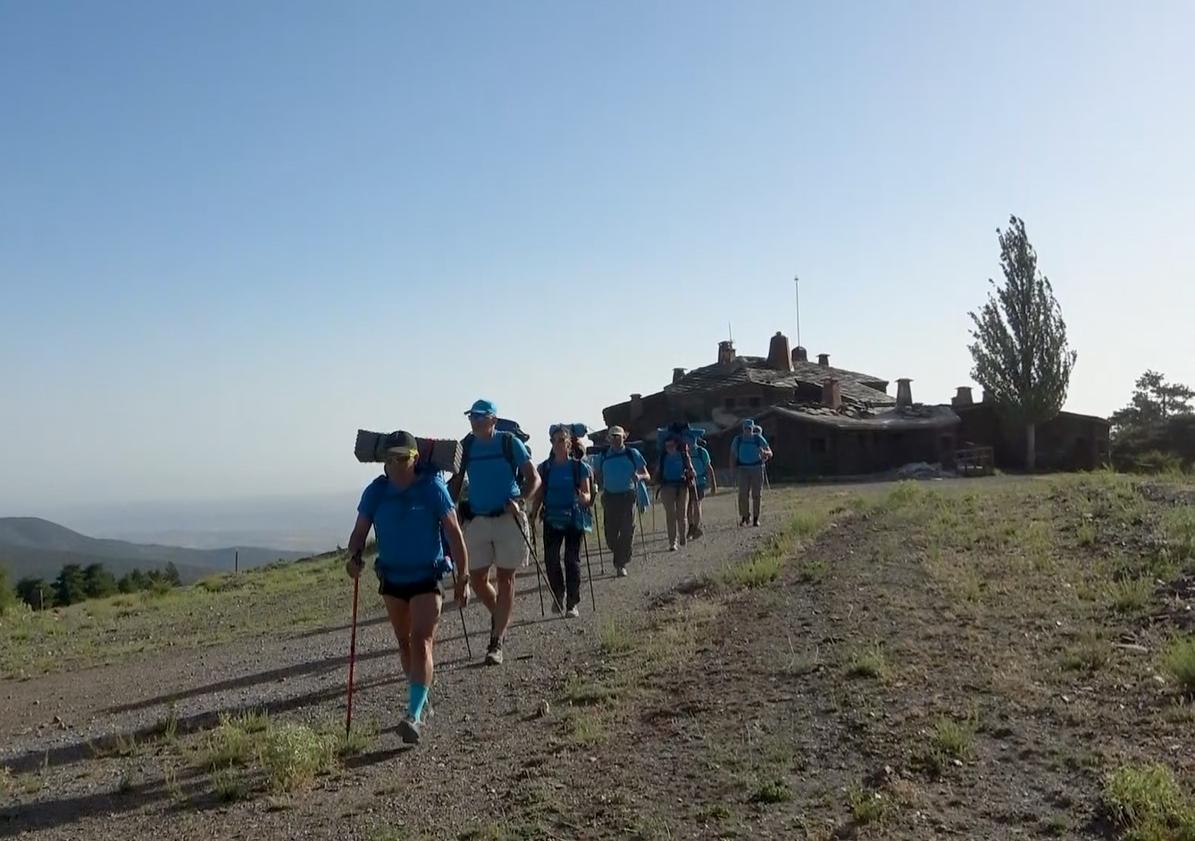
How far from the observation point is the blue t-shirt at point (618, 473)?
45.2 ft

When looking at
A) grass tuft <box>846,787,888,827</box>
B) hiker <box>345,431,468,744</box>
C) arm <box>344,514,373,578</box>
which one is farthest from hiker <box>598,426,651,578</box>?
grass tuft <box>846,787,888,827</box>

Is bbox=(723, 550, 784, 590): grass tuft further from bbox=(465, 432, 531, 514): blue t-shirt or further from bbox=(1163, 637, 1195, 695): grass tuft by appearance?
bbox=(1163, 637, 1195, 695): grass tuft

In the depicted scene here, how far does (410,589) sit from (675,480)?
9727 mm

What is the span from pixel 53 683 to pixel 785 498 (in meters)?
19.1

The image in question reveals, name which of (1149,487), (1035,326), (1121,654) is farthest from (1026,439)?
(1121,654)

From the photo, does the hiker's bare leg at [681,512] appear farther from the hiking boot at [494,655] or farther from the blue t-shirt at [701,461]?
the hiking boot at [494,655]

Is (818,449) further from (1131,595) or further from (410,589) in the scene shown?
(410,589)

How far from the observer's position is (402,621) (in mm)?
7094

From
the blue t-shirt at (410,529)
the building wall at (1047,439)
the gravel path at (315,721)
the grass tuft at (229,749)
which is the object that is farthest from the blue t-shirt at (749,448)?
the building wall at (1047,439)

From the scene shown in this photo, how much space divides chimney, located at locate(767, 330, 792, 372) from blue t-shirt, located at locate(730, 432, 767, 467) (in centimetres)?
3205

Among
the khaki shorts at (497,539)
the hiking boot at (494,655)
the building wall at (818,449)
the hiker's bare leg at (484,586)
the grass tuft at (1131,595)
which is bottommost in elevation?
the hiking boot at (494,655)

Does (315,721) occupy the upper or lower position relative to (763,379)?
lower

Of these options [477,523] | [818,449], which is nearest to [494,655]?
[477,523]

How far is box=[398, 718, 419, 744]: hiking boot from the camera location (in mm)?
6555
